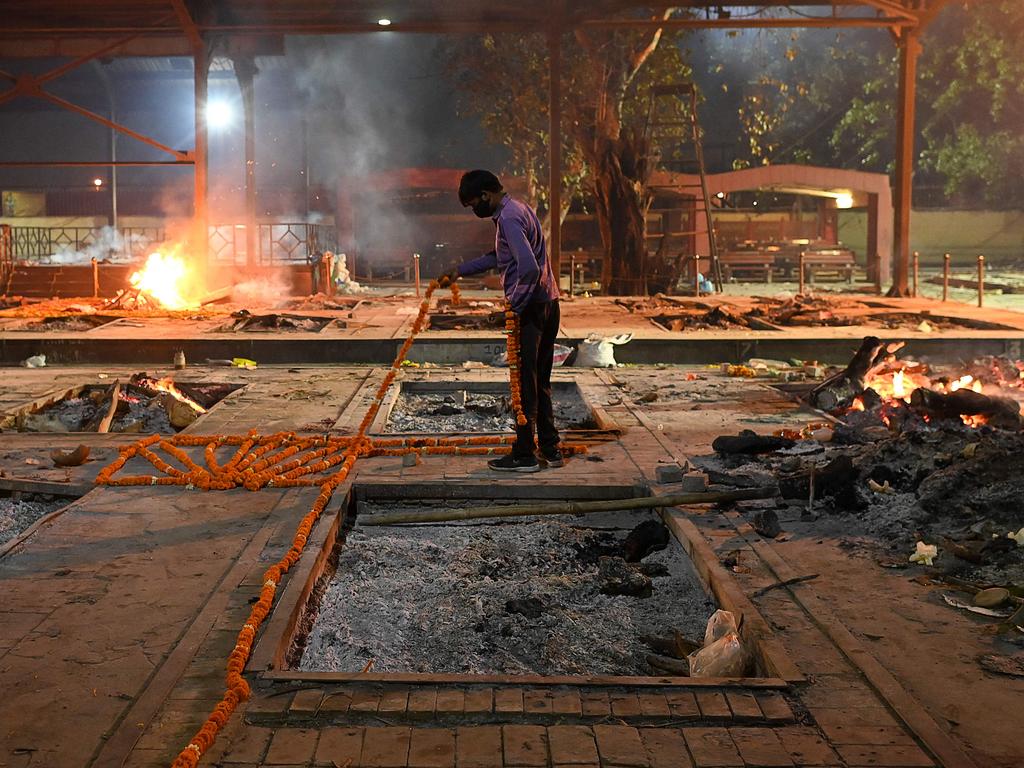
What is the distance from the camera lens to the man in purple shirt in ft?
23.4

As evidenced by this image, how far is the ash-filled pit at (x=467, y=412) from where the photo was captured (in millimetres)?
9623

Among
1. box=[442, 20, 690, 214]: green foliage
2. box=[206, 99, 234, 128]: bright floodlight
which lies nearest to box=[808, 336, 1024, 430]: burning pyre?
box=[442, 20, 690, 214]: green foliage

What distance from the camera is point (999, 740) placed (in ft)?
11.6

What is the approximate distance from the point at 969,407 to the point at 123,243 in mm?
24936

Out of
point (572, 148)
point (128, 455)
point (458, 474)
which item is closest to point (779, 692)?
point (458, 474)

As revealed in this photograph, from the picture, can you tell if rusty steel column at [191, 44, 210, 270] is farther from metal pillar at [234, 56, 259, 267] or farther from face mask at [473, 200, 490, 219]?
face mask at [473, 200, 490, 219]

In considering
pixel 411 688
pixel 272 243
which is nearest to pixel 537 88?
pixel 272 243

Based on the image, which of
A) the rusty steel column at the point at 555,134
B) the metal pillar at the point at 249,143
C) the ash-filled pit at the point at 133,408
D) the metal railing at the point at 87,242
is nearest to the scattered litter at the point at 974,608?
the ash-filled pit at the point at 133,408

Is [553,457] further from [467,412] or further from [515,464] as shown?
[467,412]

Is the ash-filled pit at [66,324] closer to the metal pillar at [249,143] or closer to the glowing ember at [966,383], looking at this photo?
the metal pillar at [249,143]

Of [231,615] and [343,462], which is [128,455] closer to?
[343,462]

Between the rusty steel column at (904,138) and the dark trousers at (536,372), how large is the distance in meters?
15.1

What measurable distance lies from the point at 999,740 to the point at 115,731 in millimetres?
2805

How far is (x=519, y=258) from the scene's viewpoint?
7164mm
